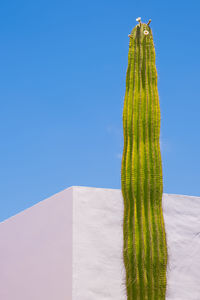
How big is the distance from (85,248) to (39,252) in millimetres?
1052

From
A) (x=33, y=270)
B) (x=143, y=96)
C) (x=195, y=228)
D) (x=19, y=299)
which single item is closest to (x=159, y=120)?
(x=143, y=96)

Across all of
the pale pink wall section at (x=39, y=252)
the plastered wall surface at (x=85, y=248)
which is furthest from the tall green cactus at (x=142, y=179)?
the pale pink wall section at (x=39, y=252)

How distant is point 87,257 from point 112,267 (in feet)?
1.28

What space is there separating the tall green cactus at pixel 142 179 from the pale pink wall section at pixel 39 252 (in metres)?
1.72

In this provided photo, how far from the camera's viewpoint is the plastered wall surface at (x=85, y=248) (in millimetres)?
6488

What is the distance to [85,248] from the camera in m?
6.55

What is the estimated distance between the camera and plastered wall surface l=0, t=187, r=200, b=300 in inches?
255

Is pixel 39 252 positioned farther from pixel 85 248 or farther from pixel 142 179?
pixel 142 179

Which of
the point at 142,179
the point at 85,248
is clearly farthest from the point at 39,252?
the point at 142,179

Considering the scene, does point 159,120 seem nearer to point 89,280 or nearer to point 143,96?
point 143,96

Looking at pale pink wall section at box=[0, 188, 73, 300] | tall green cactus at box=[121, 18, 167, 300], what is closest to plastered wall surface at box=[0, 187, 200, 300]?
pale pink wall section at box=[0, 188, 73, 300]

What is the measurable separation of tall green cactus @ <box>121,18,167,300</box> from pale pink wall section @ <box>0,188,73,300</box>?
1.72 meters

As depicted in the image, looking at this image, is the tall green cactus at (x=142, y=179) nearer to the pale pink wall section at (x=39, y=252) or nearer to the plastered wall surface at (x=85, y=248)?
the plastered wall surface at (x=85, y=248)

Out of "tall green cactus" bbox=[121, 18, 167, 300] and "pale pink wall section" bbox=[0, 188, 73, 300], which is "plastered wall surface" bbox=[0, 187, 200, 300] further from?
"tall green cactus" bbox=[121, 18, 167, 300]
